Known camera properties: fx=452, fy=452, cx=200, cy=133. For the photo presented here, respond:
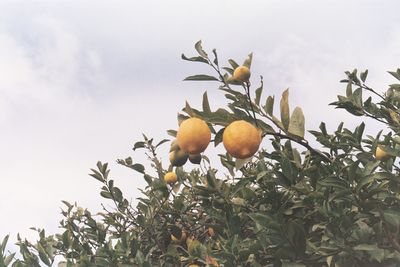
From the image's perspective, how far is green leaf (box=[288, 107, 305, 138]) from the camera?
1750 mm

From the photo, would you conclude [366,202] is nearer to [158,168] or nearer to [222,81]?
[222,81]

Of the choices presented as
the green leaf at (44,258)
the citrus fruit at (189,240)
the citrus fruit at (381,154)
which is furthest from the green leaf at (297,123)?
the green leaf at (44,258)

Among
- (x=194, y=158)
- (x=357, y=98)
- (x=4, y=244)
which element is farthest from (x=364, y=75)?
(x=4, y=244)

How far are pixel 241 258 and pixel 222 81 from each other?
0.81m

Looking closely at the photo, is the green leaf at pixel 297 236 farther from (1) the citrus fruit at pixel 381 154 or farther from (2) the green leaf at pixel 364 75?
(2) the green leaf at pixel 364 75

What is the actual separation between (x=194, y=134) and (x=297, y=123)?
1.33ft

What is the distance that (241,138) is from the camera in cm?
163

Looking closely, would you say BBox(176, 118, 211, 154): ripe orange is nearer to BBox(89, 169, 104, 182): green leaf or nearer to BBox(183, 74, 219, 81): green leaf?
BBox(183, 74, 219, 81): green leaf

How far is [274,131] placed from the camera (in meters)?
1.79

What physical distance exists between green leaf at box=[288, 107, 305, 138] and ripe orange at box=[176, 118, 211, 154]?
0.32 m

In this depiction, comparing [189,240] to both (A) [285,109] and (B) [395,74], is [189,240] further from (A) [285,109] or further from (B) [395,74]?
(B) [395,74]

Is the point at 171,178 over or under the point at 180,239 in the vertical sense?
over

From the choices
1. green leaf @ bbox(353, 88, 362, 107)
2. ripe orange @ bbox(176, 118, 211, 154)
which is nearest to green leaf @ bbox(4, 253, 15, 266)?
ripe orange @ bbox(176, 118, 211, 154)

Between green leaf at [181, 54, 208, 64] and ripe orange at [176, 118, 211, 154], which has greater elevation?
green leaf at [181, 54, 208, 64]
